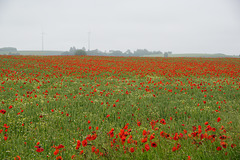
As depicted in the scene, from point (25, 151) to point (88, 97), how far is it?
164 inches

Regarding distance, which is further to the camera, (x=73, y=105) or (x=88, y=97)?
(x=88, y=97)

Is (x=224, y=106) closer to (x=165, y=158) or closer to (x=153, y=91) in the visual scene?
(x=153, y=91)

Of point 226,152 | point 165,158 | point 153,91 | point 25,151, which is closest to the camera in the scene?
point 226,152

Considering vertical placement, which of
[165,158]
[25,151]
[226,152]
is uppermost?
[226,152]

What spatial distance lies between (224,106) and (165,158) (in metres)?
5.01

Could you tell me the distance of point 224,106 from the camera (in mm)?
6793

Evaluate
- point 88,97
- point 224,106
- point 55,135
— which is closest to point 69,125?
point 55,135

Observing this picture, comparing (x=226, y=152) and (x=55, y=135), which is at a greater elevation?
(x=226, y=152)

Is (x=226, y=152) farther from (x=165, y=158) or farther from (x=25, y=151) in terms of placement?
(x=25, y=151)

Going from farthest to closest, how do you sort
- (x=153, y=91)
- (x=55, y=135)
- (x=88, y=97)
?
(x=153, y=91)
(x=88, y=97)
(x=55, y=135)

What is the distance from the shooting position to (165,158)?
300 cm

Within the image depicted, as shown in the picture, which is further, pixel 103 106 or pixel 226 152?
pixel 103 106

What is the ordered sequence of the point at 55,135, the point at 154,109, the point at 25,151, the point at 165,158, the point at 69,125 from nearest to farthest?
the point at 165,158 → the point at 25,151 → the point at 55,135 → the point at 69,125 → the point at 154,109

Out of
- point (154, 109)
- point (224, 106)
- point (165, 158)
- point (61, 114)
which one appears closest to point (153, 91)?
point (154, 109)
